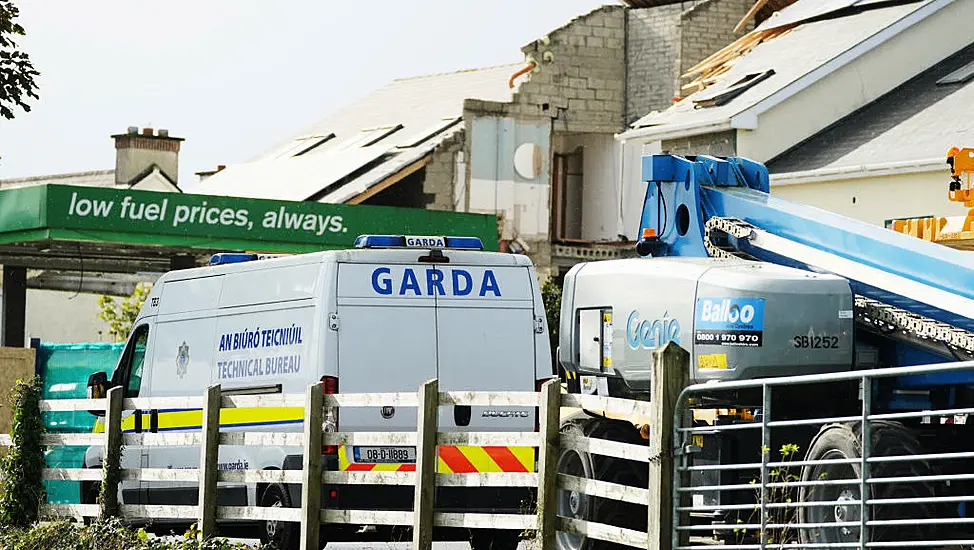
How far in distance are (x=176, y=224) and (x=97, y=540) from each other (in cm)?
1261

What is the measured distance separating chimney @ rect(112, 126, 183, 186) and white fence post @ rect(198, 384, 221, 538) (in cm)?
3262

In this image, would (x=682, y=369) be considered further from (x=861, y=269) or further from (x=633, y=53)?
(x=633, y=53)

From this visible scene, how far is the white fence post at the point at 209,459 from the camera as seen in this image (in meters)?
13.8

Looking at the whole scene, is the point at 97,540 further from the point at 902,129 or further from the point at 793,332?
the point at 902,129

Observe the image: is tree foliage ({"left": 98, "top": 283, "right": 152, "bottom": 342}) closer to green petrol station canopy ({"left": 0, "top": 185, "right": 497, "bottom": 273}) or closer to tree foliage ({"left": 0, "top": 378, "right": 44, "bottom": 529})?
green petrol station canopy ({"left": 0, "top": 185, "right": 497, "bottom": 273})

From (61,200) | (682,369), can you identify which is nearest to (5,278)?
(61,200)

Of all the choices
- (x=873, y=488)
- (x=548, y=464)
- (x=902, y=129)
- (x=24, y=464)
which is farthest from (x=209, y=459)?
(x=902, y=129)

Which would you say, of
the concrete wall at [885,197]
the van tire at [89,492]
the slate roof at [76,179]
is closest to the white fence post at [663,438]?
the van tire at [89,492]

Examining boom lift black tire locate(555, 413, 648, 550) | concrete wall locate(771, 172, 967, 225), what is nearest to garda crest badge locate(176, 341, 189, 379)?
boom lift black tire locate(555, 413, 648, 550)

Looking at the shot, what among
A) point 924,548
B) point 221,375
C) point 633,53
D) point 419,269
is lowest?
point 924,548

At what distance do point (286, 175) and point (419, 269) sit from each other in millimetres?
30023

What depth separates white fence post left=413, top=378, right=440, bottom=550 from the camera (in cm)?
1209

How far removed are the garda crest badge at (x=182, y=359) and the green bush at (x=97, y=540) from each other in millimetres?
1712

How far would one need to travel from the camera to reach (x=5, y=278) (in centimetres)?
2983
